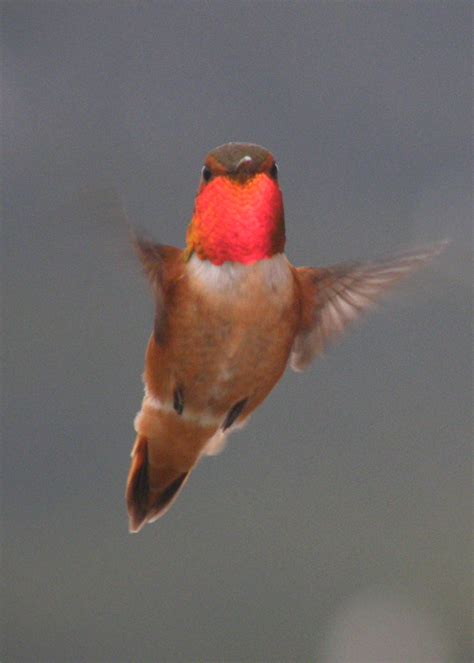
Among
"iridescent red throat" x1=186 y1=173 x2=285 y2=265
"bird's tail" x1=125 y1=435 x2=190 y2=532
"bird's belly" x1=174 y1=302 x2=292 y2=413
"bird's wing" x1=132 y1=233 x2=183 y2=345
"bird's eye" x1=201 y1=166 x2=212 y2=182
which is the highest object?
"bird's eye" x1=201 y1=166 x2=212 y2=182

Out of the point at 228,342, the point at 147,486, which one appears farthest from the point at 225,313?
the point at 147,486

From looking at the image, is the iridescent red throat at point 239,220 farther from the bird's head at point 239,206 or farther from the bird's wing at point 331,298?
the bird's wing at point 331,298

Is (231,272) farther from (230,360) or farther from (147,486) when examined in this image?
(147,486)

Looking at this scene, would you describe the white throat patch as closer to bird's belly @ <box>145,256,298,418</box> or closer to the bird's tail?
bird's belly @ <box>145,256,298,418</box>

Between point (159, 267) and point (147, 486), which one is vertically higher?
point (159, 267)

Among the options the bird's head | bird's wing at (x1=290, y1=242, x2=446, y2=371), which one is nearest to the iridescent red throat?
the bird's head

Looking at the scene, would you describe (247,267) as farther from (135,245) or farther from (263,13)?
(263,13)

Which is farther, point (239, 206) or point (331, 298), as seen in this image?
point (331, 298)

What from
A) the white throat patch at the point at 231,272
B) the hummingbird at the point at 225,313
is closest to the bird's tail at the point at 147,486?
the hummingbird at the point at 225,313
